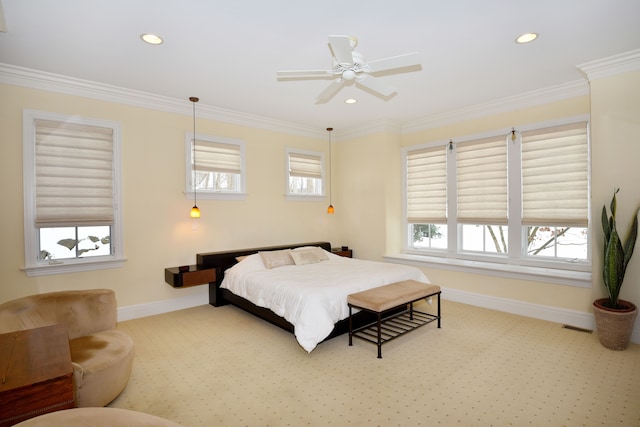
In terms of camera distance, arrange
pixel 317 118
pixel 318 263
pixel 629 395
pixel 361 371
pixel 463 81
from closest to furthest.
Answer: pixel 629 395
pixel 361 371
pixel 463 81
pixel 318 263
pixel 317 118

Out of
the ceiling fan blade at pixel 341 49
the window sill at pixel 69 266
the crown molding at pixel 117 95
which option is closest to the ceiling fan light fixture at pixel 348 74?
the ceiling fan blade at pixel 341 49

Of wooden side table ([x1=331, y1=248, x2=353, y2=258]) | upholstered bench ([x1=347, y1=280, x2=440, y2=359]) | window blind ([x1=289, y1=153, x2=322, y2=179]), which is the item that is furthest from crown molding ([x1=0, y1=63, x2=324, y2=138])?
upholstered bench ([x1=347, y1=280, x2=440, y2=359])

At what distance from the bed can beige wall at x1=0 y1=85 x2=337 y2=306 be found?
40 cm

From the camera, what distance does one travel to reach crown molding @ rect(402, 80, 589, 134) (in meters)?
3.97

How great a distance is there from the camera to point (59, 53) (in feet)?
10.3

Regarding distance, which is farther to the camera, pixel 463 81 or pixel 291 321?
pixel 463 81

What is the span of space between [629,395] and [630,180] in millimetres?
2108

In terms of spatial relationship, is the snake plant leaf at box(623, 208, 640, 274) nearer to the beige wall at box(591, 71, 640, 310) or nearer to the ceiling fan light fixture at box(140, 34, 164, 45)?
the beige wall at box(591, 71, 640, 310)

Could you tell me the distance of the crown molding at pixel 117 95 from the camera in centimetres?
348

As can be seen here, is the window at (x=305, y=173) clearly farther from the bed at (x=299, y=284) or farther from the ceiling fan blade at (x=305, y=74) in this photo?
the ceiling fan blade at (x=305, y=74)

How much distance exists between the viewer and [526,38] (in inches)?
114

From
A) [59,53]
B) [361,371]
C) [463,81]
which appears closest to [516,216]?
[463,81]

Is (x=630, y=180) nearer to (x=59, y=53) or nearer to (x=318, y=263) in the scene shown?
(x=318, y=263)

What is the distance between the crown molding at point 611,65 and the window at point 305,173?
156 inches
